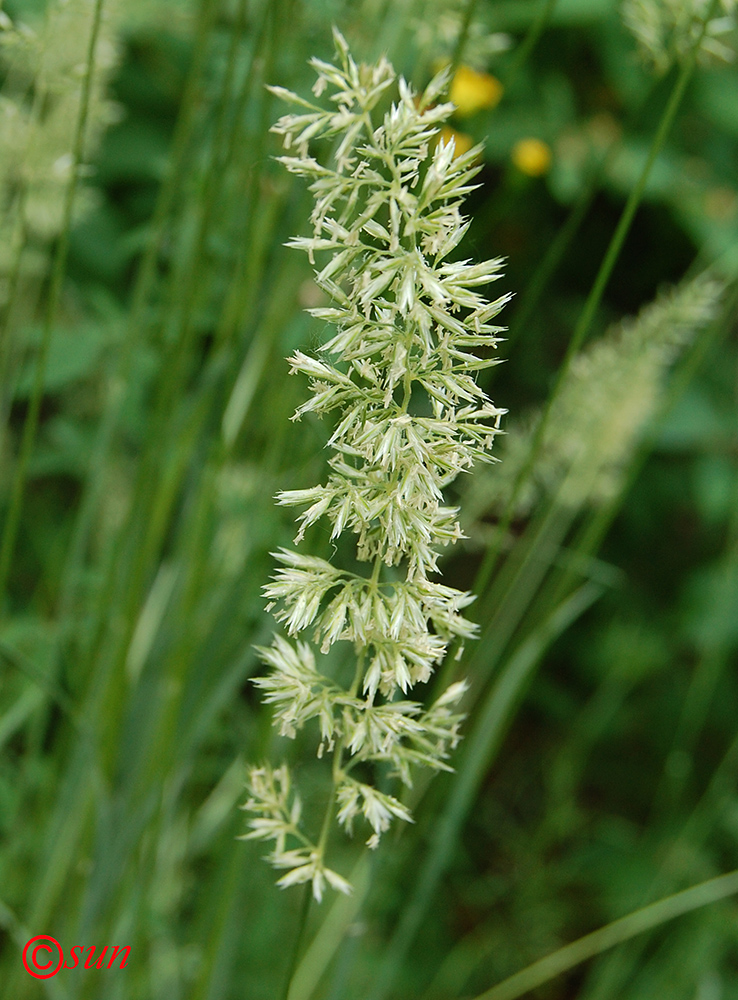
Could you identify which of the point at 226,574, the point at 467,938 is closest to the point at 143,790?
the point at 226,574

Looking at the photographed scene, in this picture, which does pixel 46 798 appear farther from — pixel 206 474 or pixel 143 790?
pixel 206 474

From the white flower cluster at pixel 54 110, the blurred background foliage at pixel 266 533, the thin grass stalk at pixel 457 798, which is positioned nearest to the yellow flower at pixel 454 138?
the blurred background foliage at pixel 266 533

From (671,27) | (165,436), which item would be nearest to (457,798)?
(165,436)

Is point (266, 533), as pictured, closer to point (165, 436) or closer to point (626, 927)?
point (165, 436)

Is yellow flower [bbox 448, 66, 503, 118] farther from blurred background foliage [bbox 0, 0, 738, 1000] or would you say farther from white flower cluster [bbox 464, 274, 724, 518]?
white flower cluster [bbox 464, 274, 724, 518]

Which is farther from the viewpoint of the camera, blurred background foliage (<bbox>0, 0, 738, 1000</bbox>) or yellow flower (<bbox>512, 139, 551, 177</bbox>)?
yellow flower (<bbox>512, 139, 551, 177</bbox>)

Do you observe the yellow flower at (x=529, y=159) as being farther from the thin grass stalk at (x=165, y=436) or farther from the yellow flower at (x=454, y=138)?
the thin grass stalk at (x=165, y=436)

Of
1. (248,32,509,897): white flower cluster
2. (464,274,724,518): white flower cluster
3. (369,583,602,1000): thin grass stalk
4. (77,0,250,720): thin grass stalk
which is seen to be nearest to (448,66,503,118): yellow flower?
(464,274,724,518): white flower cluster
